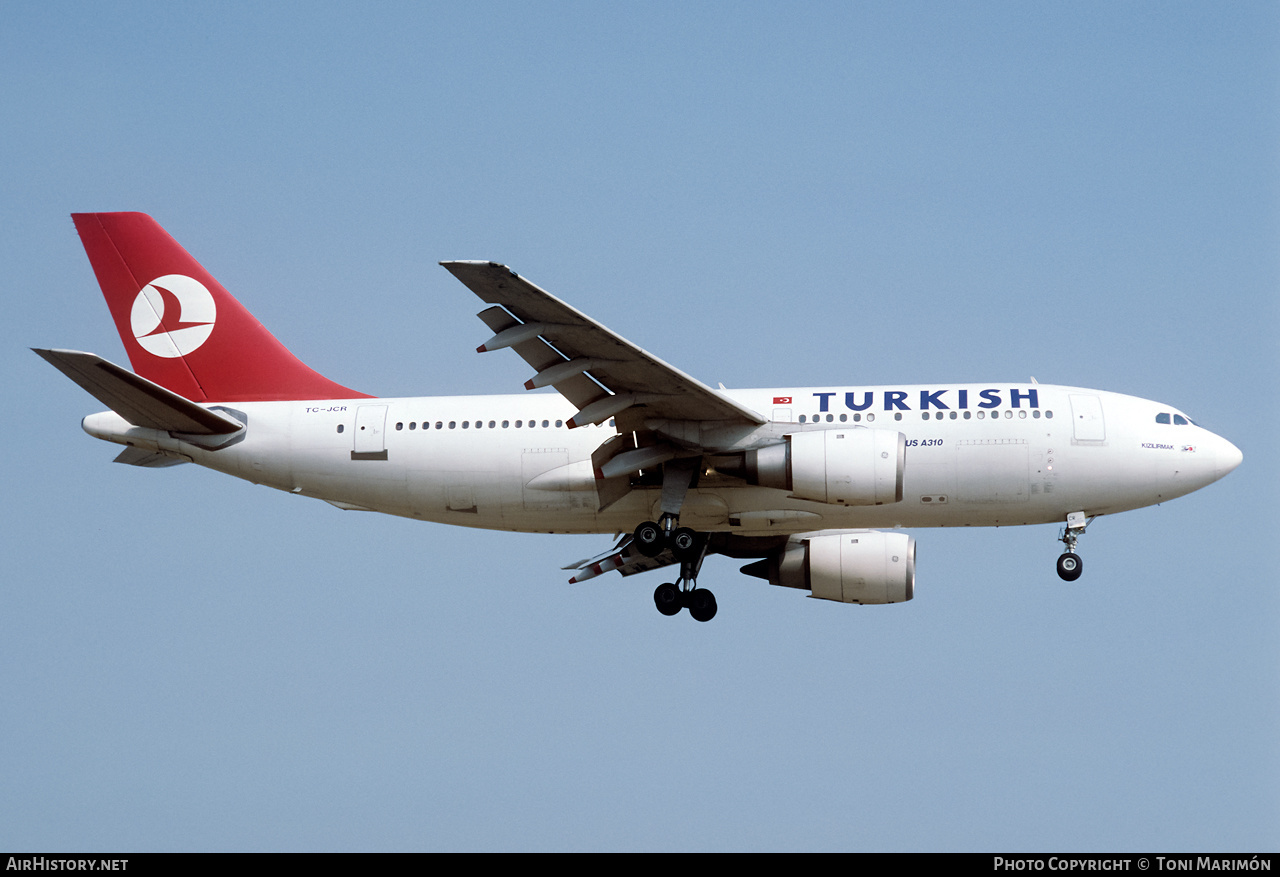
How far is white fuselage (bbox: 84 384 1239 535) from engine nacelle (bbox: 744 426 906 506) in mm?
1196

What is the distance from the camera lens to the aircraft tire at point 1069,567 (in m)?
33.4

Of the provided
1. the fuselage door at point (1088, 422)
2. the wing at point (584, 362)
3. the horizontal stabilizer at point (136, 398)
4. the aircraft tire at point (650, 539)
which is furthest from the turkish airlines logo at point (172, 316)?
the fuselage door at point (1088, 422)

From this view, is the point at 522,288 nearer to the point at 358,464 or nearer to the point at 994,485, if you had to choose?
the point at 358,464

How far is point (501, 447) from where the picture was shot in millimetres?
33562

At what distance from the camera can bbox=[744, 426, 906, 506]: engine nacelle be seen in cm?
3088

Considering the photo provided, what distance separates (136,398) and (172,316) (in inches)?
165

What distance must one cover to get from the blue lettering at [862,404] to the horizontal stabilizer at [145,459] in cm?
1503

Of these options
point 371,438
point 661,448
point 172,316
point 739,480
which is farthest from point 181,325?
point 739,480

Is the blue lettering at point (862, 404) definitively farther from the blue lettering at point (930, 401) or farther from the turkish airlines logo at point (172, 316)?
the turkish airlines logo at point (172, 316)

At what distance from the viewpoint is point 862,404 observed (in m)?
32.9

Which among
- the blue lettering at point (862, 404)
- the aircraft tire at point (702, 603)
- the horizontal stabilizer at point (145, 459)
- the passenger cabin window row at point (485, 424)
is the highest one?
the blue lettering at point (862, 404)

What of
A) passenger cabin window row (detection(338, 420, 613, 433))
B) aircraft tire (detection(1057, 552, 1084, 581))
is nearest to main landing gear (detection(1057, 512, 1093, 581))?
aircraft tire (detection(1057, 552, 1084, 581))
